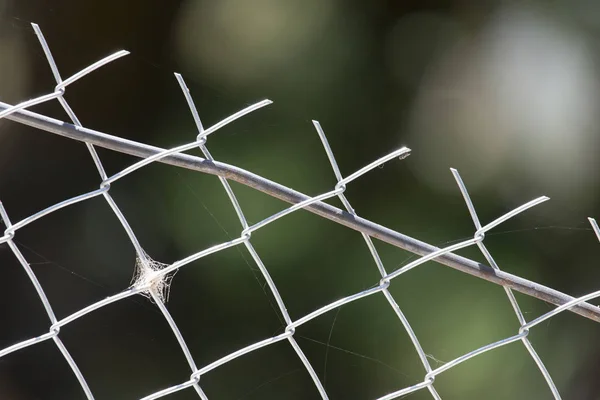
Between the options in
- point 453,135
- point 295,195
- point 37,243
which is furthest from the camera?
point 453,135

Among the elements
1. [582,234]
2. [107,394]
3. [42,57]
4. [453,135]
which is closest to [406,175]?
[453,135]

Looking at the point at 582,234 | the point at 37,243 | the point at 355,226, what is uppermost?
the point at 37,243

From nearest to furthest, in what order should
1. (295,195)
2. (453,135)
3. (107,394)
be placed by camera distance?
(295,195), (107,394), (453,135)

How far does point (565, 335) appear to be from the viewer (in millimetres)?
2299

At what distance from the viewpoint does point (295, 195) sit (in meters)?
0.85

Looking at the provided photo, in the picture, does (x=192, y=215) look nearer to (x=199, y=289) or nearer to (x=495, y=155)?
(x=199, y=289)

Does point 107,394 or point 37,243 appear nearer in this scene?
point 107,394

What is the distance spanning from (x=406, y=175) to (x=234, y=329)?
2.91 ft

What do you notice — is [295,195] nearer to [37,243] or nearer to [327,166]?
[327,166]

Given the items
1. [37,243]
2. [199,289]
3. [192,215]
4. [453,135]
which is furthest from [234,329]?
[453,135]

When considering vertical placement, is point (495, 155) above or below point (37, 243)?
below

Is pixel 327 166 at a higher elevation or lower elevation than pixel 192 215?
lower

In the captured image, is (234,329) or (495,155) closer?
(234,329)

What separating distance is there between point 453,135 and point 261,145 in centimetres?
81
